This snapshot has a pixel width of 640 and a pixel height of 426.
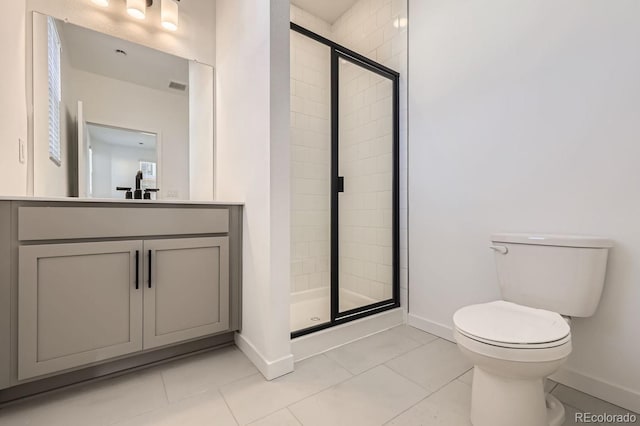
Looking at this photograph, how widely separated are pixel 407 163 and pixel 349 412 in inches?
63.9

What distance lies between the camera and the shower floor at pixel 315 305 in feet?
6.84

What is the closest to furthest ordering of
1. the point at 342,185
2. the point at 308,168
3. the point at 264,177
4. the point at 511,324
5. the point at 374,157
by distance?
1. the point at 511,324
2. the point at 264,177
3. the point at 342,185
4. the point at 374,157
5. the point at 308,168

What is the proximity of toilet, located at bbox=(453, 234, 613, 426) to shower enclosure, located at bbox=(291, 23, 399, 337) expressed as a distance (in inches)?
35.2

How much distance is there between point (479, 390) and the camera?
1.11m

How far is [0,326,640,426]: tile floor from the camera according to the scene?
1161 mm

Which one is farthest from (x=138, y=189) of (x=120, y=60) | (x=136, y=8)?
(x=136, y=8)

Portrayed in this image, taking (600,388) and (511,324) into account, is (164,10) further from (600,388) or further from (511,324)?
(600,388)

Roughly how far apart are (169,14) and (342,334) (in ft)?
7.64

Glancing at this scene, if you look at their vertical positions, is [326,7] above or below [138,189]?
above

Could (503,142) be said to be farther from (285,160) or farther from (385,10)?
(385,10)

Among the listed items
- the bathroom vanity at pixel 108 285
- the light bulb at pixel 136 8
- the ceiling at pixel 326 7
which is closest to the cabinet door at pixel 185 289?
the bathroom vanity at pixel 108 285

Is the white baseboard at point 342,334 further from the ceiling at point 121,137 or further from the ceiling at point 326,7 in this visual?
the ceiling at point 326,7

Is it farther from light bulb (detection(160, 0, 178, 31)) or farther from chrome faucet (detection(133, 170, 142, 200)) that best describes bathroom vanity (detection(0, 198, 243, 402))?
light bulb (detection(160, 0, 178, 31))

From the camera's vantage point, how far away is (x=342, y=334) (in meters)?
1.83
